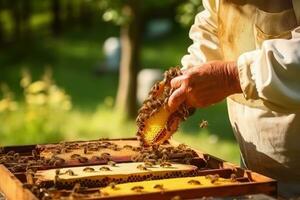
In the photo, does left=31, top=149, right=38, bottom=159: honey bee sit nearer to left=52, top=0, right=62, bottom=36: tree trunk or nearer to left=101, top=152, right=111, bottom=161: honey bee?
left=101, top=152, right=111, bottom=161: honey bee

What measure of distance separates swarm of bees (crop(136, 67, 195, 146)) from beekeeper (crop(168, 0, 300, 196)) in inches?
4.6

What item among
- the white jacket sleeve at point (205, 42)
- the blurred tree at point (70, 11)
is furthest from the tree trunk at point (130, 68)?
the blurred tree at point (70, 11)

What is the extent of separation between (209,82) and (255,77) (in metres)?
0.20

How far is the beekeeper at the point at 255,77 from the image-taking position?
9.76 feet

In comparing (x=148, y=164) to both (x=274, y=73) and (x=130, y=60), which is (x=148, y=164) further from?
(x=130, y=60)

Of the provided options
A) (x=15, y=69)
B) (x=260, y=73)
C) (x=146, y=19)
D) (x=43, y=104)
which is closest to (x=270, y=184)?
(x=260, y=73)

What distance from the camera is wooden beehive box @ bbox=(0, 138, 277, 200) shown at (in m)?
2.61

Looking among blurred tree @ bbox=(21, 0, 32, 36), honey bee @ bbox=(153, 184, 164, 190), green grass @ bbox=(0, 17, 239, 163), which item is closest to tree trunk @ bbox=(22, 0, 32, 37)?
blurred tree @ bbox=(21, 0, 32, 36)

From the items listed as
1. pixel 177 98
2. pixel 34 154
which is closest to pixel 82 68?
pixel 34 154

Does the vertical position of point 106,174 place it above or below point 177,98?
below

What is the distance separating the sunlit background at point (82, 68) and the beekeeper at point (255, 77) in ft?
19.9

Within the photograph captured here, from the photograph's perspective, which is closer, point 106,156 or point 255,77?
point 255,77

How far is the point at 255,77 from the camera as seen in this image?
118 inches

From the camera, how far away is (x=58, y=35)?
1024 inches
